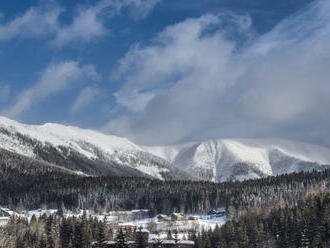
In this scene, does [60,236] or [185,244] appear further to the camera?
[60,236]

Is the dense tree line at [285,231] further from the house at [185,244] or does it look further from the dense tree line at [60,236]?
the dense tree line at [60,236]

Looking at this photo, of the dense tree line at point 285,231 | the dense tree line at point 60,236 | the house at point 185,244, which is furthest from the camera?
the house at point 185,244

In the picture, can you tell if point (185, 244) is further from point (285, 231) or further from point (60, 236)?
point (60, 236)

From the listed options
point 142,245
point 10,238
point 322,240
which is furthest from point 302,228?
point 10,238

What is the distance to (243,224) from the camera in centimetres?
19088

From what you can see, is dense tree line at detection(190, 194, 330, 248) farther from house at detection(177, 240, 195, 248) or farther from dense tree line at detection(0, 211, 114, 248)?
dense tree line at detection(0, 211, 114, 248)

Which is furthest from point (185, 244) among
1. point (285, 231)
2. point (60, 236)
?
point (60, 236)

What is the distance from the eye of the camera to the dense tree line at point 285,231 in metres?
164

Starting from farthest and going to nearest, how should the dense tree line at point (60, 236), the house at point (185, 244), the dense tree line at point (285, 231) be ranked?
the house at point (185, 244) < the dense tree line at point (285, 231) < the dense tree line at point (60, 236)

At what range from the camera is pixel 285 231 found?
17775 cm

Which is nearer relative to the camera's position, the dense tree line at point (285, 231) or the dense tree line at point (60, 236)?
the dense tree line at point (60, 236)

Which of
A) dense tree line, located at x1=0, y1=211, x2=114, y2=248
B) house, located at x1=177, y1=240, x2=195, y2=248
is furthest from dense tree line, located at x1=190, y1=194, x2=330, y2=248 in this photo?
dense tree line, located at x1=0, y1=211, x2=114, y2=248

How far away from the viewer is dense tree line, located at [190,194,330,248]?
164 metres

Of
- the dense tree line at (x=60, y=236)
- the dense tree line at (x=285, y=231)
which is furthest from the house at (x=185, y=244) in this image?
the dense tree line at (x=60, y=236)
